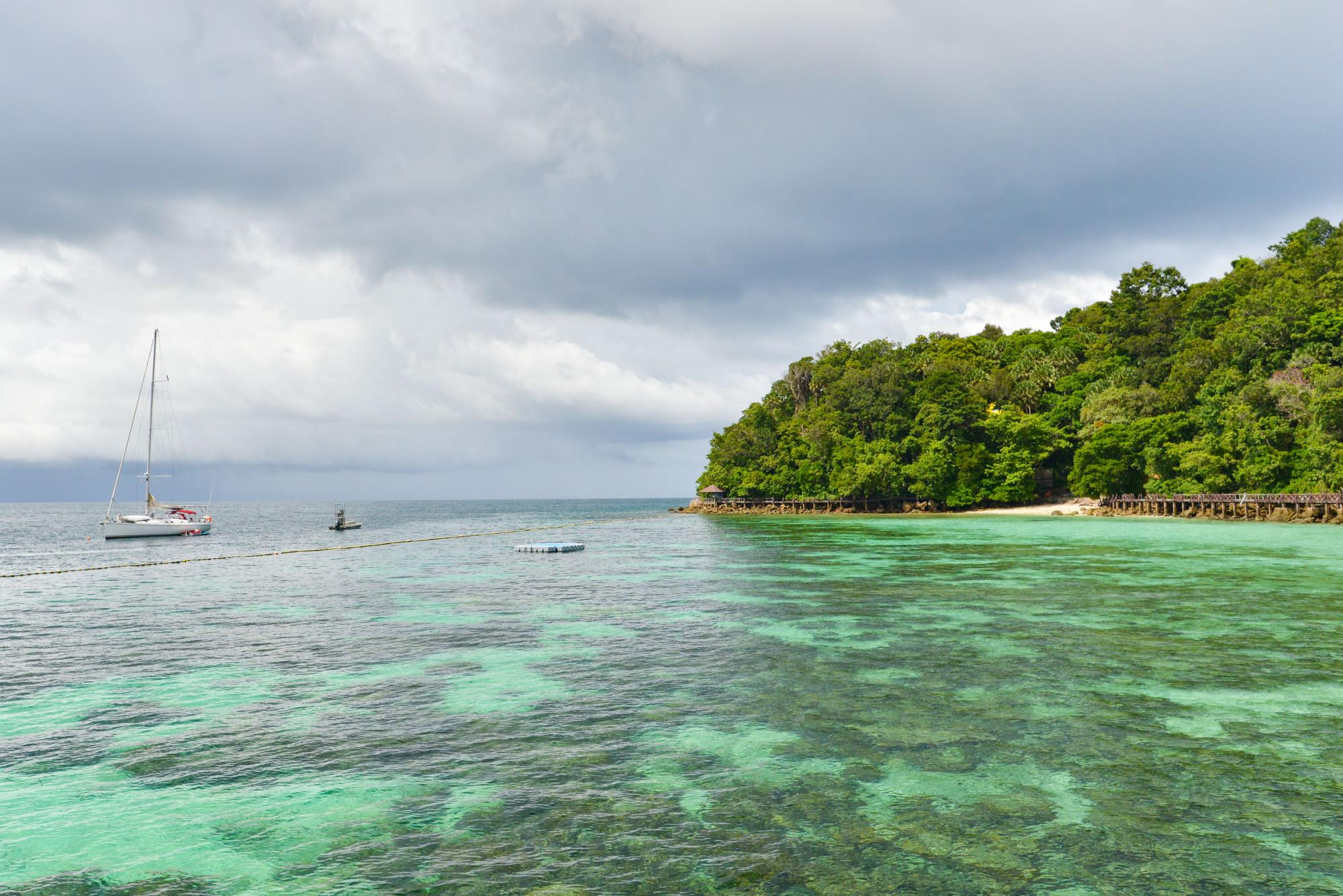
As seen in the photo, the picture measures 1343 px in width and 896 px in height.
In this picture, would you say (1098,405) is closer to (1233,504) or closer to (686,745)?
(1233,504)

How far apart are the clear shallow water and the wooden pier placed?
4767cm

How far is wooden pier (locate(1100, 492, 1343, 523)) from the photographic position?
61594 millimetres

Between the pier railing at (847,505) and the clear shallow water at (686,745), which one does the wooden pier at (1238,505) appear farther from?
the clear shallow water at (686,745)

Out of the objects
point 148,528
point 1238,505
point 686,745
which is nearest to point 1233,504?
point 1238,505

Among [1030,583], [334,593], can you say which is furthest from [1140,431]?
[334,593]

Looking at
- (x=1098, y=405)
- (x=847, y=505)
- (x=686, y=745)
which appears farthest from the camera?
(x=847, y=505)

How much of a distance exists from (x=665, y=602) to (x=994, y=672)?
13222mm

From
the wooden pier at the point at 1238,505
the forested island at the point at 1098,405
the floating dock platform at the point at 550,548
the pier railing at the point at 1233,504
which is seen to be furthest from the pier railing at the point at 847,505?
the floating dock platform at the point at 550,548

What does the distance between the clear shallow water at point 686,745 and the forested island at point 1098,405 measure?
53824 mm

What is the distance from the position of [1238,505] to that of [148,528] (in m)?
104

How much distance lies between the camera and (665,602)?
86.7 ft

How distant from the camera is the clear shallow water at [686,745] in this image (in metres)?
7.58

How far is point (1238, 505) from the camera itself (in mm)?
68875

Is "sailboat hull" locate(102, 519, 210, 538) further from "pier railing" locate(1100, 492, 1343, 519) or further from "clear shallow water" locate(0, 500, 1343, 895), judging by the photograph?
"pier railing" locate(1100, 492, 1343, 519)
